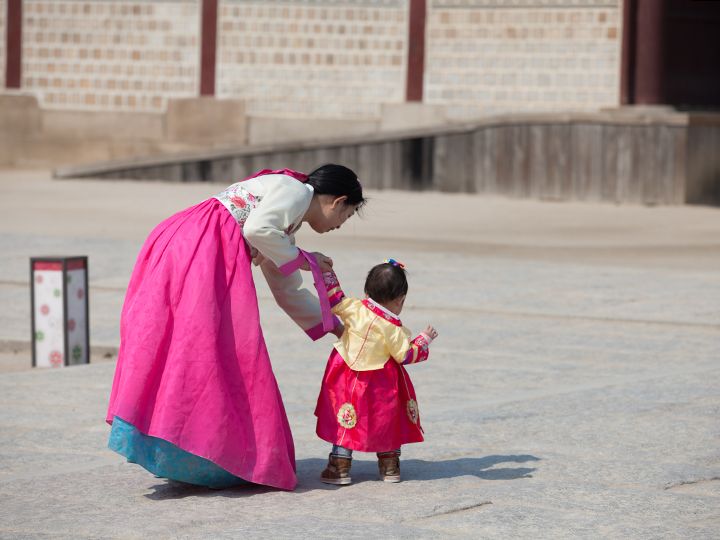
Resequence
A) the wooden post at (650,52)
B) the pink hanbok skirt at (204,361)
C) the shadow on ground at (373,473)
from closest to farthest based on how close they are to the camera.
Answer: the pink hanbok skirt at (204,361) < the shadow on ground at (373,473) < the wooden post at (650,52)

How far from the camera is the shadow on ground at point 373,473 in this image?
5137 millimetres

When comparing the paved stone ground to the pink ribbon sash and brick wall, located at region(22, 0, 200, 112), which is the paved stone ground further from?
brick wall, located at region(22, 0, 200, 112)

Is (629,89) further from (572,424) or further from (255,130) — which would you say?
(572,424)

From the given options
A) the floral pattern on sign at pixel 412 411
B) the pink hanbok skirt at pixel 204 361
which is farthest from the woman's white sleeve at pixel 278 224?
the floral pattern on sign at pixel 412 411

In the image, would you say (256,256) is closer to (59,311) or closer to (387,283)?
(387,283)

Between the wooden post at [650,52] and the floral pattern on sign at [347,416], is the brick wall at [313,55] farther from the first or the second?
the floral pattern on sign at [347,416]

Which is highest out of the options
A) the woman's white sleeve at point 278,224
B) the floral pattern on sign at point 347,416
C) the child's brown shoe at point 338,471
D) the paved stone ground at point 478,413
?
the woman's white sleeve at point 278,224

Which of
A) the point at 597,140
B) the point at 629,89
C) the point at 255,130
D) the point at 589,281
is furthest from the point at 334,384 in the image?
the point at 255,130

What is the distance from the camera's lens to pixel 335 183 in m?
5.25

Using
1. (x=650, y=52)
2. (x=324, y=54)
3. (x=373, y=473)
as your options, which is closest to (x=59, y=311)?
(x=373, y=473)

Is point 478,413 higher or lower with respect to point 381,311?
lower

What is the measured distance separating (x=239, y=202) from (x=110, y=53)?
65.9 ft

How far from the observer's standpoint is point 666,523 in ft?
15.5

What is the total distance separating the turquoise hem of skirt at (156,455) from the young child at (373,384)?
1.47 feet
